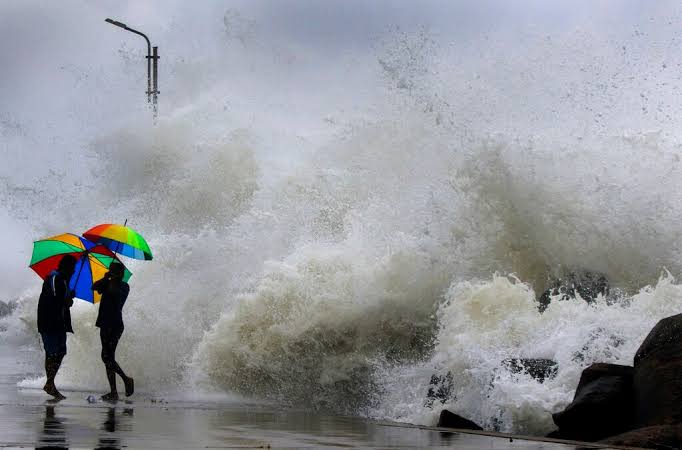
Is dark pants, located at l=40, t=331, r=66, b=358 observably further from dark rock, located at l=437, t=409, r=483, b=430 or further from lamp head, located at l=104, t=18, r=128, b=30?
lamp head, located at l=104, t=18, r=128, b=30

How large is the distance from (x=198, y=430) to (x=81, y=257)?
5153mm

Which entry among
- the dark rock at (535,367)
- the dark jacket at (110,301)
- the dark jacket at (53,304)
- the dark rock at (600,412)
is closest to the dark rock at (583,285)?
the dark rock at (535,367)

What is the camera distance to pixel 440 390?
1002 cm

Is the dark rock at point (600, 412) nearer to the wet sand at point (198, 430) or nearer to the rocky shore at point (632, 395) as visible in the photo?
the rocky shore at point (632, 395)

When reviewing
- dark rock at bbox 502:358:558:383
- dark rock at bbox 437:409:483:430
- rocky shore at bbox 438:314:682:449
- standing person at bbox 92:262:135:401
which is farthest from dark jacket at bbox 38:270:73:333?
rocky shore at bbox 438:314:682:449

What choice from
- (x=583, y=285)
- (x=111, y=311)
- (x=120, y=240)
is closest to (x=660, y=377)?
(x=583, y=285)

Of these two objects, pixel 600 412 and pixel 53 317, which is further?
pixel 53 317

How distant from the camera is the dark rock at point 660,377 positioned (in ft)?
23.6

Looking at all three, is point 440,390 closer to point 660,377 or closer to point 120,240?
point 660,377

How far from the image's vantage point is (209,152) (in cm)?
2242

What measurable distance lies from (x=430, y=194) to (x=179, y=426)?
7.83 metres

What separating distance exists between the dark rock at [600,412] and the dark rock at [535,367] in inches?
50.8

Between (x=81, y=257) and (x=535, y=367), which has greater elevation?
(x=81, y=257)

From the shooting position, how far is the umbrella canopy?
11.4 meters
